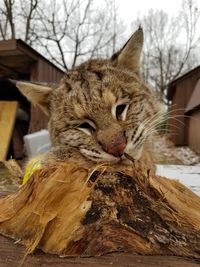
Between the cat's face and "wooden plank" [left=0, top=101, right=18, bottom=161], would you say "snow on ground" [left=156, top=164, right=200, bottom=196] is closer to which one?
the cat's face

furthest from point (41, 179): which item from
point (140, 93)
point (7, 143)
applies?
point (7, 143)

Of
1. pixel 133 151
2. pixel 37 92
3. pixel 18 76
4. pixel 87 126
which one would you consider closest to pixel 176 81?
pixel 18 76

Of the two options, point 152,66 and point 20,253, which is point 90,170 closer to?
point 20,253

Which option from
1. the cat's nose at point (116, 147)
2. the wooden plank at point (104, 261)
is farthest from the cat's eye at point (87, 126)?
the wooden plank at point (104, 261)

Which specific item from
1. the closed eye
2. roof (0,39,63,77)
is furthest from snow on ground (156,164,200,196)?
roof (0,39,63,77)

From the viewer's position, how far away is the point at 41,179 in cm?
106

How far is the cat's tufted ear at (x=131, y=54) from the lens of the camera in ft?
7.69

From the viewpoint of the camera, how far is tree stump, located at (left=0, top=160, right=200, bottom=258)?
95 centimetres

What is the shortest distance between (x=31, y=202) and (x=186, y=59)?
25.1 meters

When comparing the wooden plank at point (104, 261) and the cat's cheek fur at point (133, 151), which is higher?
the cat's cheek fur at point (133, 151)

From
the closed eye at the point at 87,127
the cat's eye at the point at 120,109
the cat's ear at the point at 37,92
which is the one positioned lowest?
the closed eye at the point at 87,127

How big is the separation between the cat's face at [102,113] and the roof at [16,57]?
5.49 meters

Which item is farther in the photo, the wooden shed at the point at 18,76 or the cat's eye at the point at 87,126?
the wooden shed at the point at 18,76

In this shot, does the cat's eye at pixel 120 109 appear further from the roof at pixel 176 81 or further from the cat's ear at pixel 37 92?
the roof at pixel 176 81
